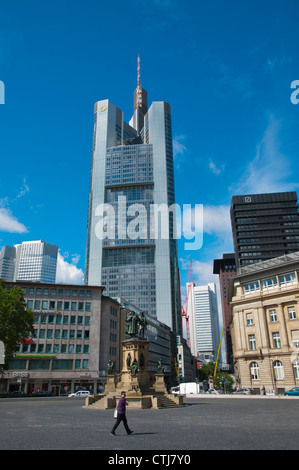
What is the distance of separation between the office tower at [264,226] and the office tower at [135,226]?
1355 inches

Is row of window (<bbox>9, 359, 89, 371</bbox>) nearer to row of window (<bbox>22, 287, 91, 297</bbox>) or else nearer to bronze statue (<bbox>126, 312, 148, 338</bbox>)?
row of window (<bbox>22, 287, 91, 297</bbox>)

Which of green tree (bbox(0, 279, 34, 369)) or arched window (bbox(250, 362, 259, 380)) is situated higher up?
green tree (bbox(0, 279, 34, 369))

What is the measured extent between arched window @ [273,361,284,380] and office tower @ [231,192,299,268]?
89.7 metres

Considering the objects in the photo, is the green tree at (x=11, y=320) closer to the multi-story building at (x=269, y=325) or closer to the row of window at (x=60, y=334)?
the row of window at (x=60, y=334)

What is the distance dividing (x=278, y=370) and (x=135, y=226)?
12467 centimetres

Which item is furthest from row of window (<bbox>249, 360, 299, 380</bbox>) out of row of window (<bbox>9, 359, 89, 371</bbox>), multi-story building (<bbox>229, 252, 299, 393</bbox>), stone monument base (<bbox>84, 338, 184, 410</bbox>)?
row of window (<bbox>9, 359, 89, 371</bbox>)

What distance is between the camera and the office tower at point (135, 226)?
6476 inches

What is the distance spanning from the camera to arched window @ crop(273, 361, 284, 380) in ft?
176

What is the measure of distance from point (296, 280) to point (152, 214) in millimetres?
121834

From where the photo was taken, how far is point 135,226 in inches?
6841

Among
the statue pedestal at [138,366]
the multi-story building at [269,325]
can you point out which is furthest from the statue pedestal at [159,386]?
the multi-story building at [269,325]

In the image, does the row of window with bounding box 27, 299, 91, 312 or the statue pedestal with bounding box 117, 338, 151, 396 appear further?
the row of window with bounding box 27, 299, 91, 312

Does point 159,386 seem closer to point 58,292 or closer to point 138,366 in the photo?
point 138,366
